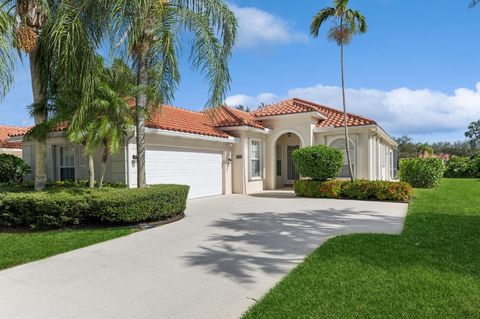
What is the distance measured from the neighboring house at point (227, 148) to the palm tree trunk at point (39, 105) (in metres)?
2.05

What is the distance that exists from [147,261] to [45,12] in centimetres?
757

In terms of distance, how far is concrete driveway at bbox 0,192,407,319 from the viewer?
14.1 ft

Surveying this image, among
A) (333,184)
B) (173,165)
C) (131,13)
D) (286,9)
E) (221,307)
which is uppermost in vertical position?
(286,9)

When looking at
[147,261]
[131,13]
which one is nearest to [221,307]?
[147,261]

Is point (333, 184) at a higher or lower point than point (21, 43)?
lower

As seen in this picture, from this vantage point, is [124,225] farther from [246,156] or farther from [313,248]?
[246,156]

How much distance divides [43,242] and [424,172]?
1927 centimetres

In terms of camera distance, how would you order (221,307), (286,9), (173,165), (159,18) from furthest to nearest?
(173,165)
(286,9)
(159,18)
(221,307)

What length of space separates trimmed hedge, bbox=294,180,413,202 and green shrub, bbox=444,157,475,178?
22638 mm

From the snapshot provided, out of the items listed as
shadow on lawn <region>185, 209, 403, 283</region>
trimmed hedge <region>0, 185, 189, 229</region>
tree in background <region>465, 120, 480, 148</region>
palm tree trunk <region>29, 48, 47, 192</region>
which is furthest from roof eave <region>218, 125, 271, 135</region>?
tree in background <region>465, 120, 480, 148</region>

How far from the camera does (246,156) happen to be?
1755 cm

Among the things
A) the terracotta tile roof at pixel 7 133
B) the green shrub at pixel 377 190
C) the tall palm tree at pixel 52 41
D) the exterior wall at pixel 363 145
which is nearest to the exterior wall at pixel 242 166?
the exterior wall at pixel 363 145

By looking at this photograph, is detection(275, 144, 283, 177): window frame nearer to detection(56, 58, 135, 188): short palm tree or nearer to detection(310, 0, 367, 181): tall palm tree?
detection(310, 0, 367, 181): tall palm tree

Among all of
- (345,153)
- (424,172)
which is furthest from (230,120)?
(424,172)
